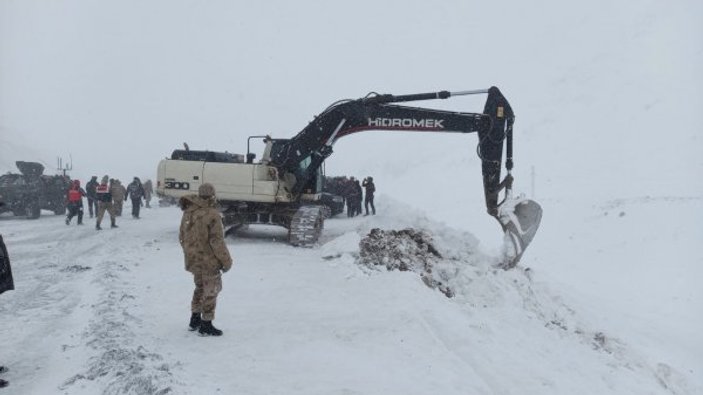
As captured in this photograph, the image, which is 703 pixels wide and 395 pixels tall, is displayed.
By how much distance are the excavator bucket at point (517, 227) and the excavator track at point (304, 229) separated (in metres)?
4.19

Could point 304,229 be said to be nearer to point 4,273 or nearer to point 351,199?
point 4,273

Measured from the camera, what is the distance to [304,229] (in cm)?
1265

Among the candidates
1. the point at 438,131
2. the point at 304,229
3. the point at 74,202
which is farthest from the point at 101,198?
the point at 438,131

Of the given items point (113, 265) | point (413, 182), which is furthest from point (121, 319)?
point (413, 182)

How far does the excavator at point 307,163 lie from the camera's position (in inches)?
435

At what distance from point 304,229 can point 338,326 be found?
5.92m

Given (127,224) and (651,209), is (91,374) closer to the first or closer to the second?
(127,224)

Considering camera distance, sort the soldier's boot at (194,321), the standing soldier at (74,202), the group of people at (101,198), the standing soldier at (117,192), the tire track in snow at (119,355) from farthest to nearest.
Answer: the standing soldier at (117,192), the standing soldier at (74,202), the group of people at (101,198), the soldier's boot at (194,321), the tire track in snow at (119,355)

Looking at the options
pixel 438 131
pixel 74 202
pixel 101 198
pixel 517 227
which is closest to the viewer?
pixel 517 227

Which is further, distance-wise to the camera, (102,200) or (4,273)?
(102,200)

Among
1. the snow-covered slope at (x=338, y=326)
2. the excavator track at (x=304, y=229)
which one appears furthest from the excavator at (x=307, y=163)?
the snow-covered slope at (x=338, y=326)

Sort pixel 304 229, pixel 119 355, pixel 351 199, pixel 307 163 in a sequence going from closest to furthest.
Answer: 1. pixel 119 355
2. pixel 304 229
3. pixel 307 163
4. pixel 351 199

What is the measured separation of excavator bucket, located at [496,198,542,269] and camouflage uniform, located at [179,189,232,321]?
18.9ft

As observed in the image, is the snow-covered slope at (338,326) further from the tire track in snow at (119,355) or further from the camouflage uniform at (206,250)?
the camouflage uniform at (206,250)
